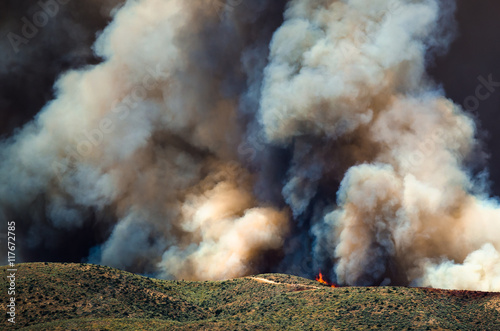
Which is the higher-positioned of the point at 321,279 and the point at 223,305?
the point at 321,279

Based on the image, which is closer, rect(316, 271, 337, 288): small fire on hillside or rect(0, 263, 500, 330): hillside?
rect(0, 263, 500, 330): hillside

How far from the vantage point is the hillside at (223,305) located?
1734 inches

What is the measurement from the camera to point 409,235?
57.8 meters

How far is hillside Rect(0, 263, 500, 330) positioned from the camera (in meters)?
44.0

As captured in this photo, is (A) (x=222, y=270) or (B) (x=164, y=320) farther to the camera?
(A) (x=222, y=270)

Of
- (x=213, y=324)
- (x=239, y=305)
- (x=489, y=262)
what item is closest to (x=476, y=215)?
(x=489, y=262)

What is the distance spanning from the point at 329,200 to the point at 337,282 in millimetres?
7581

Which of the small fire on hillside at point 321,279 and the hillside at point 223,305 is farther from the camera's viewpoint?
the small fire on hillside at point 321,279

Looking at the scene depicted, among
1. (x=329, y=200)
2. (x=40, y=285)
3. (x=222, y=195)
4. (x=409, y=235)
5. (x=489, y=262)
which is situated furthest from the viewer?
(x=222, y=195)

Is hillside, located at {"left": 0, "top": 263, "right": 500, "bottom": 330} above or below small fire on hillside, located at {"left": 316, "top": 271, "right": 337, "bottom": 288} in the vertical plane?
below

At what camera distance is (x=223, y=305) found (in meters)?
51.8

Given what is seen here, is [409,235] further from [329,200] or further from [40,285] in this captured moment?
[40,285]

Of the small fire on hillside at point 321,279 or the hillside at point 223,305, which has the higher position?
the small fire on hillside at point 321,279

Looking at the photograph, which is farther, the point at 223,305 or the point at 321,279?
the point at 321,279
